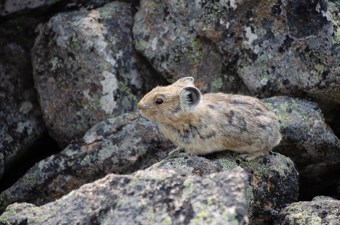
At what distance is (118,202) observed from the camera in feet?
18.3

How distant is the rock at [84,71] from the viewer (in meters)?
9.81

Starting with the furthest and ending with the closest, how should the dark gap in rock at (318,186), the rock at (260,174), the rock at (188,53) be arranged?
the rock at (188,53), the dark gap in rock at (318,186), the rock at (260,174)

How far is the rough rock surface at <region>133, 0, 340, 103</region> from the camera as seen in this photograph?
9.16 metres

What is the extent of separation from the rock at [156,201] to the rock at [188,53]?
406 centimetres

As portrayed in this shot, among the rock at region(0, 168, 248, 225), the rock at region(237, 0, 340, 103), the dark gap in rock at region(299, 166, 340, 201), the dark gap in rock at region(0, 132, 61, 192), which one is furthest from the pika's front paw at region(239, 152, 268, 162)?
the dark gap in rock at region(0, 132, 61, 192)

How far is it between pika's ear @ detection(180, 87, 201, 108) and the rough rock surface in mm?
1808

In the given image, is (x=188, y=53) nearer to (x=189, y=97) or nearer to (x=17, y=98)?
(x=189, y=97)

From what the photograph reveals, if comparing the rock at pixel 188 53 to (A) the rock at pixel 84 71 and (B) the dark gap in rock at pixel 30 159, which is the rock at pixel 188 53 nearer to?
(A) the rock at pixel 84 71

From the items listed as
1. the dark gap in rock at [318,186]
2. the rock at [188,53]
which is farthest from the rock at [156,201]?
the dark gap in rock at [318,186]

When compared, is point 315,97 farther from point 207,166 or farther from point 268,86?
point 207,166

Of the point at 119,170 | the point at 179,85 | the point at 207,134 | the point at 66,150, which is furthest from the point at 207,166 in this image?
the point at 66,150

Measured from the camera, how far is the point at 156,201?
545cm

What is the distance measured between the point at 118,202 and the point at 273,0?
479 centimetres

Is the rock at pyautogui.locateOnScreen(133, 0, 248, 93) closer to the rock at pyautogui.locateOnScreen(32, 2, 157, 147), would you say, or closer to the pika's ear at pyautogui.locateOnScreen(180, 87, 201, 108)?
the rock at pyautogui.locateOnScreen(32, 2, 157, 147)
